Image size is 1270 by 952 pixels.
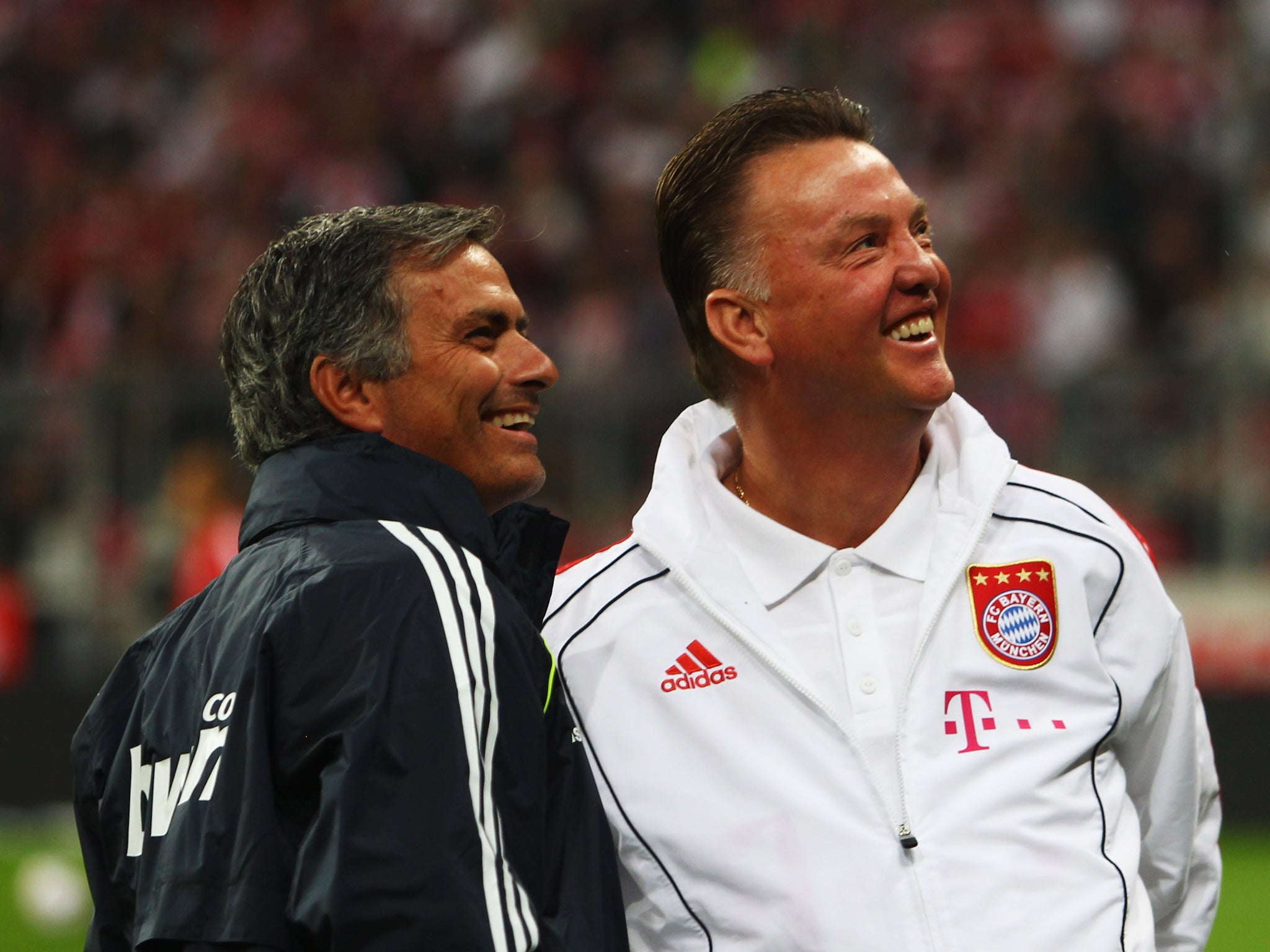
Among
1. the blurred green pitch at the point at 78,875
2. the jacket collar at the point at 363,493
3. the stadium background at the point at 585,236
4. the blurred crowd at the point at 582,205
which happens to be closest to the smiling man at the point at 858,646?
the jacket collar at the point at 363,493

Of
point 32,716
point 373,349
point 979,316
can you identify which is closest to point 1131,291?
point 979,316

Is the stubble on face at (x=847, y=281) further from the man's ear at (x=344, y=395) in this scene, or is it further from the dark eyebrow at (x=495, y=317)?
the man's ear at (x=344, y=395)

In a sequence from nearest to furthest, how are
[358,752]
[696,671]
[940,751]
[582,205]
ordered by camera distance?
[358,752], [940,751], [696,671], [582,205]

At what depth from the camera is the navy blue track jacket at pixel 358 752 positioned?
2029 millimetres

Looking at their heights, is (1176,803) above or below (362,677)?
below

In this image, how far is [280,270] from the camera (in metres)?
2.59

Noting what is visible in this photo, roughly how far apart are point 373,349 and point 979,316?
7066 mm

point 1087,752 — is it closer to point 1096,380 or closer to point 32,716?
point 1096,380

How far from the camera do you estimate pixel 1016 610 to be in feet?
8.62

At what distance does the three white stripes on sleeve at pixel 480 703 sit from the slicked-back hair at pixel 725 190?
0.88 metres

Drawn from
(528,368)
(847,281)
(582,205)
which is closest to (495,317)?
(528,368)

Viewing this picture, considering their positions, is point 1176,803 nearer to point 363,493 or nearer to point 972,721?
point 972,721

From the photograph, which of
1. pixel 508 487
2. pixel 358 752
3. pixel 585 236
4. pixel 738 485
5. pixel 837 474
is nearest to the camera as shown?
pixel 358 752

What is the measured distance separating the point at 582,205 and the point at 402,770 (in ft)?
29.2
